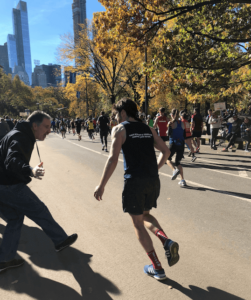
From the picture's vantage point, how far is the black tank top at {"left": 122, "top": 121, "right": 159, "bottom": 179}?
102 inches

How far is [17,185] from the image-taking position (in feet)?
9.58

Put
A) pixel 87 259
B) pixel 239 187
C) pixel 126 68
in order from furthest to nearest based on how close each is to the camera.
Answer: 1. pixel 126 68
2. pixel 239 187
3. pixel 87 259

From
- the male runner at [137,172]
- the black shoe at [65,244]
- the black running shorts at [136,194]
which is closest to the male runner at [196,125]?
the black shoe at [65,244]

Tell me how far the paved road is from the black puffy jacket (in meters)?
1.08

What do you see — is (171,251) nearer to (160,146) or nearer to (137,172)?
(137,172)

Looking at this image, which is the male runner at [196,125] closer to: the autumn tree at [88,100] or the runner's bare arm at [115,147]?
the runner's bare arm at [115,147]

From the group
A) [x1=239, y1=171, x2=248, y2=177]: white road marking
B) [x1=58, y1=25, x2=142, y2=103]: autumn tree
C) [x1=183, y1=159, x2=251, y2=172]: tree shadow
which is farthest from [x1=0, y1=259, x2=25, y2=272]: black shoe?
[x1=58, y1=25, x2=142, y2=103]: autumn tree

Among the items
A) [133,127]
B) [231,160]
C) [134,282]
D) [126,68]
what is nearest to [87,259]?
[134,282]

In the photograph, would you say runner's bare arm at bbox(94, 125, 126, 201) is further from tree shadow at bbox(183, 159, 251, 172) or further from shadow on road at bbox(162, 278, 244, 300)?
tree shadow at bbox(183, 159, 251, 172)

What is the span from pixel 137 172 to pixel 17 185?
137cm

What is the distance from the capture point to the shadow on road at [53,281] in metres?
2.53

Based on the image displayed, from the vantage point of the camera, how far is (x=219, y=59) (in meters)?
11.5

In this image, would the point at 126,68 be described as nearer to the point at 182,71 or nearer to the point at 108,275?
the point at 182,71

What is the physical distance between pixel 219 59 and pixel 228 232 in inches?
382
